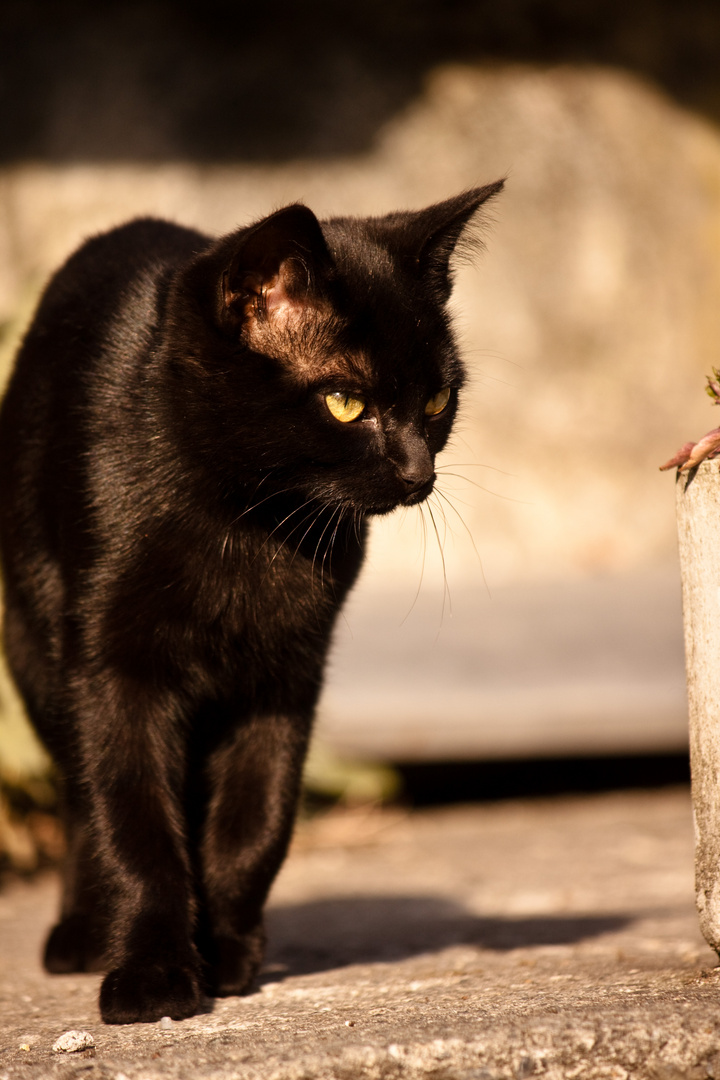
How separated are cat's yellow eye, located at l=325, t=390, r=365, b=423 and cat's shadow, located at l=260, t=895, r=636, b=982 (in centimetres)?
102

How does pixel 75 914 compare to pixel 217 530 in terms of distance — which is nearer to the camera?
pixel 217 530

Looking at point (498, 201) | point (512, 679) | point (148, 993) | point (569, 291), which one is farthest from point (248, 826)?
point (569, 291)

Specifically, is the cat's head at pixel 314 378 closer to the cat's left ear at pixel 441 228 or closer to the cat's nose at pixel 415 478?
the cat's nose at pixel 415 478

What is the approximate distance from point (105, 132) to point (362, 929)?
12.3 feet

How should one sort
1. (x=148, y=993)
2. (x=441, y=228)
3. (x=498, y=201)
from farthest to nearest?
(x=498, y=201) < (x=441, y=228) < (x=148, y=993)

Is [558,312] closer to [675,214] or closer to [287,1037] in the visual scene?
[675,214]

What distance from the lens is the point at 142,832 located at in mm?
1971

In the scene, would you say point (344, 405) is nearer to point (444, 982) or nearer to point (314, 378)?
point (314, 378)

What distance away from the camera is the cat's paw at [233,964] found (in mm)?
2041

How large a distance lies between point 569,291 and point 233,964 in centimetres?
415

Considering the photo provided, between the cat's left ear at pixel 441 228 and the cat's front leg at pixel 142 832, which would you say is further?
the cat's left ear at pixel 441 228

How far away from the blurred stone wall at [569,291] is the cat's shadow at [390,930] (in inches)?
93.5

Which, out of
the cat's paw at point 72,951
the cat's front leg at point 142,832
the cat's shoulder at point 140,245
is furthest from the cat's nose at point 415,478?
the cat's paw at point 72,951

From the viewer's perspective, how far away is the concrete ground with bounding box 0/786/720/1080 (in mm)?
1553
